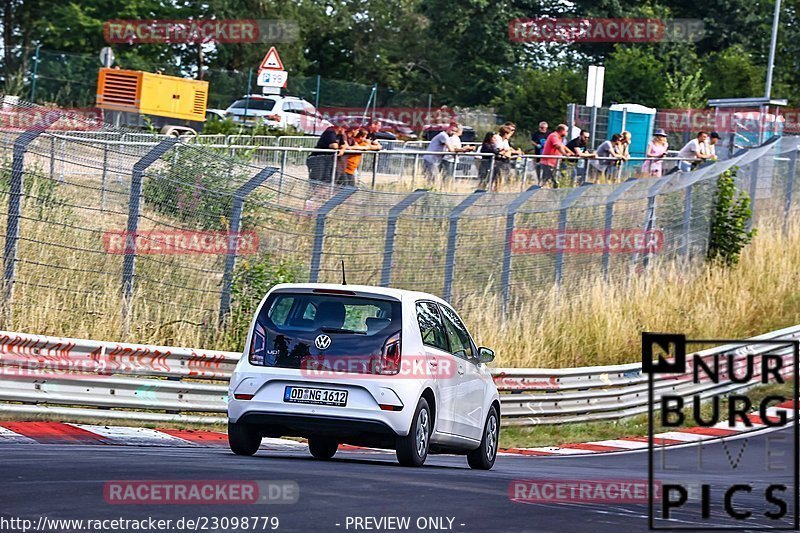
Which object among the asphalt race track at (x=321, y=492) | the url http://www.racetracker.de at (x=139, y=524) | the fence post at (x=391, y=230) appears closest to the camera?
the url http://www.racetracker.de at (x=139, y=524)

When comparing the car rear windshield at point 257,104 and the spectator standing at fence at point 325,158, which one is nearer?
the spectator standing at fence at point 325,158

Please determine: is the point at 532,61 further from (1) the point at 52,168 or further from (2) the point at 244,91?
(1) the point at 52,168

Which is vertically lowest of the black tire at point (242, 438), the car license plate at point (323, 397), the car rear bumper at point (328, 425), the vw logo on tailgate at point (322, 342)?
the black tire at point (242, 438)

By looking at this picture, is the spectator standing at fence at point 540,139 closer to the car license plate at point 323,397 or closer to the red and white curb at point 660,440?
the red and white curb at point 660,440

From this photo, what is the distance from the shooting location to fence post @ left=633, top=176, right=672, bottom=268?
23.7 metres

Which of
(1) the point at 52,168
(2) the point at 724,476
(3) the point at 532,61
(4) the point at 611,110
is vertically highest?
(3) the point at 532,61

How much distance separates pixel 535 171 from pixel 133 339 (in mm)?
13516

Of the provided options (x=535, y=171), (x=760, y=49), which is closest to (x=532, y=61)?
(x=760, y=49)

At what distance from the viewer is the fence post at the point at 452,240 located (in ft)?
62.3

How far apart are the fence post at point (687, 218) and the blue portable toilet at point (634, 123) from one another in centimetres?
1388

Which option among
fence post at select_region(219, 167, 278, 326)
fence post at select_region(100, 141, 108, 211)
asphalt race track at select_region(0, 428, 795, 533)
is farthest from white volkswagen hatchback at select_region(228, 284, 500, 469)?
fence post at select_region(219, 167, 278, 326)

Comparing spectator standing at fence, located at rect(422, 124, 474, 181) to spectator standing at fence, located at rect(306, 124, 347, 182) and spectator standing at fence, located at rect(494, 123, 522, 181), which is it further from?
spectator standing at fence, located at rect(306, 124, 347, 182)

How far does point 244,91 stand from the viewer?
5769 cm

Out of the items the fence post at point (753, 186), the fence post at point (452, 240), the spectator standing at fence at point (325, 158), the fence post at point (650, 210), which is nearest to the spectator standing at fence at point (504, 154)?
the fence post at point (650, 210)
